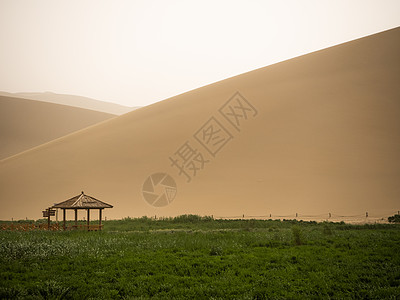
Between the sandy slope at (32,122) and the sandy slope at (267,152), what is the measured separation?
105 ft

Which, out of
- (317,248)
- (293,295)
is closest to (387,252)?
(317,248)

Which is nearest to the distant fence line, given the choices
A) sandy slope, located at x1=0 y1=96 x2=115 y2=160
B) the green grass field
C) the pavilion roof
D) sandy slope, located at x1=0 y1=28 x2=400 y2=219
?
sandy slope, located at x1=0 y1=28 x2=400 y2=219

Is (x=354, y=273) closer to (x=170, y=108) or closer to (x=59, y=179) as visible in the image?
(x=59, y=179)

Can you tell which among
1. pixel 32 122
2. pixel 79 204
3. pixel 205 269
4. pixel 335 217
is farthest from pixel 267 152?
pixel 32 122

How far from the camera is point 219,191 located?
30.5 meters

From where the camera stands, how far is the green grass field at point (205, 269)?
816cm

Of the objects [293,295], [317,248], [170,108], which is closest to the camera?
[293,295]

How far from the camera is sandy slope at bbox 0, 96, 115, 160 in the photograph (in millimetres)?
73287

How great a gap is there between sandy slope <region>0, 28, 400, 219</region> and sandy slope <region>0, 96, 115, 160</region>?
32.1 m

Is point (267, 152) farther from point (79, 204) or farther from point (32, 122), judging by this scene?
point (32, 122)

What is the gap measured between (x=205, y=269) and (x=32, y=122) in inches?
3195

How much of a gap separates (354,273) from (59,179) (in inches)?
1256

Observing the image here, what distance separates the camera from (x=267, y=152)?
32844 millimetres

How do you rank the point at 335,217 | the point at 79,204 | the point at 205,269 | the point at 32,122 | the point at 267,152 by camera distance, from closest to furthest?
the point at 205,269, the point at 79,204, the point at 335,217, the point at 267,152, the point at 32,122
